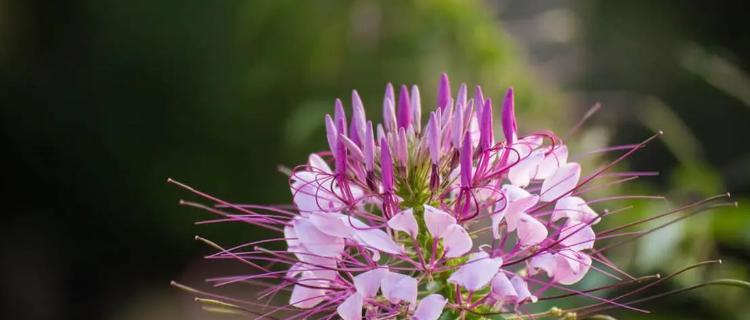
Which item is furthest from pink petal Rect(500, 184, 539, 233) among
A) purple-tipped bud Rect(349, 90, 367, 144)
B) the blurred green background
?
the blurred green background

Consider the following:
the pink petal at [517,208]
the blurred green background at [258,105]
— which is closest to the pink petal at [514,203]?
the pink petal at [517,208]

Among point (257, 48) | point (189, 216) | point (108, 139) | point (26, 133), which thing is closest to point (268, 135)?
point (257, 48)

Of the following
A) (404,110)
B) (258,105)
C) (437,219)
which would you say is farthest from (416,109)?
(258,105)

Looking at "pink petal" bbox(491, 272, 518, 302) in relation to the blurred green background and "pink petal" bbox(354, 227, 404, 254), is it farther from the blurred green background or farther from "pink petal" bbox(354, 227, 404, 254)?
the blurred green background

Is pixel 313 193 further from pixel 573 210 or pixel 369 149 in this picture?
pixel 573 210

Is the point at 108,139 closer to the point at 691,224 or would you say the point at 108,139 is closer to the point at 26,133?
the point at 26,133

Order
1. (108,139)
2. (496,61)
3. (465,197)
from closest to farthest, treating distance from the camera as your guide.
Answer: (465,197) < (496,61) < (108,139)
